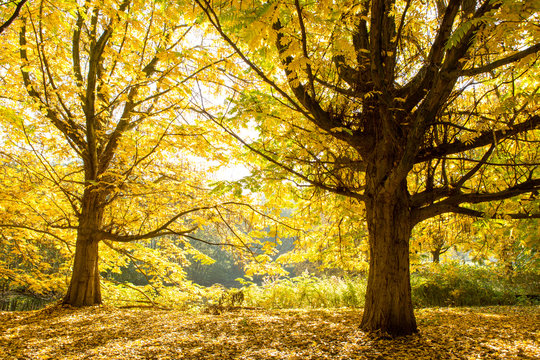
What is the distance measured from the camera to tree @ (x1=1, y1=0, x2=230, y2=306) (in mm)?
4414

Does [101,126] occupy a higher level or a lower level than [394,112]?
higher

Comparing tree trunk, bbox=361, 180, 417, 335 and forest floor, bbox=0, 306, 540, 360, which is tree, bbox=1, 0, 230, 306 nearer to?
forest floor, bbox=0, 306, 540, 360

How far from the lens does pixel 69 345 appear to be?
9.95ft

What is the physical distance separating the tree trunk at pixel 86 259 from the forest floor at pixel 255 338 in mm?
744

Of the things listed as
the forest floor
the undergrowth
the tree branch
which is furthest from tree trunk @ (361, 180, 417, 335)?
the undergrowth

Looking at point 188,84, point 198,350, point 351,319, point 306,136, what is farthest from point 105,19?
point 351,319

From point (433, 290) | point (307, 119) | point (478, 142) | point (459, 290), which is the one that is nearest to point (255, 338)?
point (307, 119)

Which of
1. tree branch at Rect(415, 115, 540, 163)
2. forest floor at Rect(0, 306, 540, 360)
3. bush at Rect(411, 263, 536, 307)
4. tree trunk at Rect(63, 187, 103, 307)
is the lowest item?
bush at Rect(411, 263, 536, 307)

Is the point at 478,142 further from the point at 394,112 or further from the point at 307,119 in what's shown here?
the point at 307,119

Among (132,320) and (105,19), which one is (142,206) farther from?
(105,19)

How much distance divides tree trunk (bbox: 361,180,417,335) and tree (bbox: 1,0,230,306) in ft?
7.91

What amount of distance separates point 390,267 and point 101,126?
5.80m

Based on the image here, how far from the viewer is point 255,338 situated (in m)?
3.08

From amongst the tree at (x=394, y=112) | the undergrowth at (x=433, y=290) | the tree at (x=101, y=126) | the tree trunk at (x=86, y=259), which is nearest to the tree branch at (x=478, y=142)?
the tree at (x=394, y=112)
